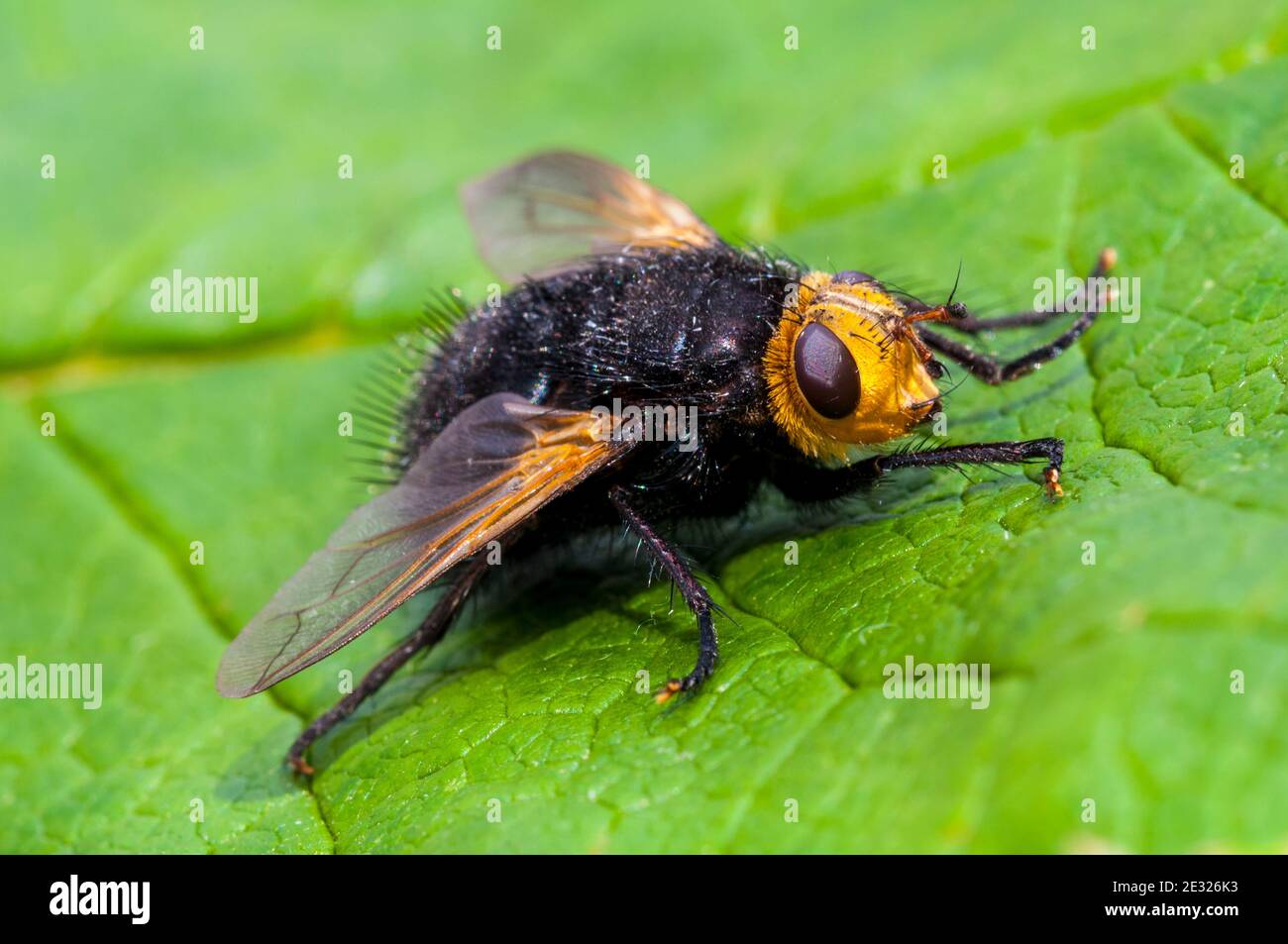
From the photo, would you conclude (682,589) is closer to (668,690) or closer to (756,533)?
(668,690)

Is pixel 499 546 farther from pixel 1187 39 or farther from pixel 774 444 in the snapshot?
pixel 1187 39

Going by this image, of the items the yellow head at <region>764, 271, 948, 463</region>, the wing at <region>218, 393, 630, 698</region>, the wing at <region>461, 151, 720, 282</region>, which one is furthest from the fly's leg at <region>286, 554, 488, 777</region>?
the wing at <region>461, 151, 720, 282</region>

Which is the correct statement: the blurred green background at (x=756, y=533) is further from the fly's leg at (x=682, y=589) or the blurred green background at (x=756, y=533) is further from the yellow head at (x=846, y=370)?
the yellow head at (x=846, y=370)

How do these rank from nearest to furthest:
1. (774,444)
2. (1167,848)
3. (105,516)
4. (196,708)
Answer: (1167,848)
(774,444)
(196,708)
(105,516)

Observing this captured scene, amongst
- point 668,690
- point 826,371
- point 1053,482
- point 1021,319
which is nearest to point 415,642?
point 668,690

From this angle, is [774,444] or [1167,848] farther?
[774,444]

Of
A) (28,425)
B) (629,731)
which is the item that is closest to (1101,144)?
(629,731)

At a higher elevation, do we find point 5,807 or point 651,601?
point 651,601
